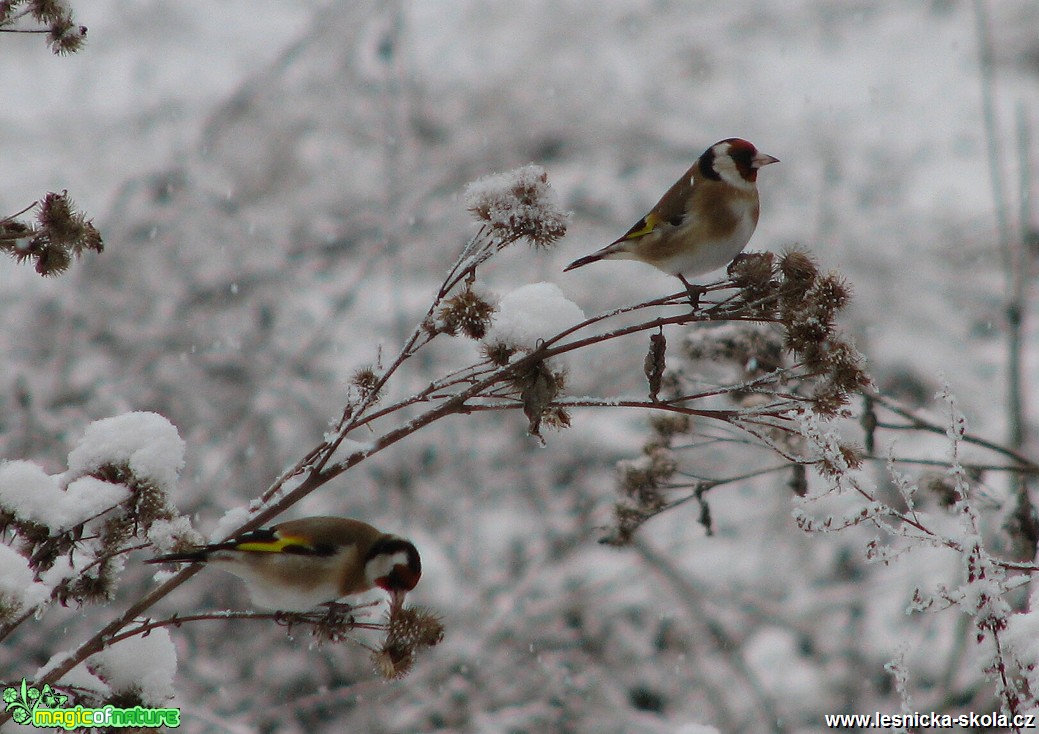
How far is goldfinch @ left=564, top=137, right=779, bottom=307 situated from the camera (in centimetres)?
317

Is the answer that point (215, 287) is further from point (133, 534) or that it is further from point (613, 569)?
point (133, 534)

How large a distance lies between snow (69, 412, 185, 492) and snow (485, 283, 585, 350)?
69 centimetres

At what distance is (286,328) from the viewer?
331 inches

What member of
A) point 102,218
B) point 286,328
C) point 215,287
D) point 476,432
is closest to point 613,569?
point 476,432

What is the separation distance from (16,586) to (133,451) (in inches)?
14.5

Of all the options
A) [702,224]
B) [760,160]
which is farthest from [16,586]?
[760,160]

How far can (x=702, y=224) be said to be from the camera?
3.19 metres

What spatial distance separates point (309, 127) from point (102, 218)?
251 centimetres

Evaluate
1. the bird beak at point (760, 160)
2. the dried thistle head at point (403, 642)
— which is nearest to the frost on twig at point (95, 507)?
the dried thistle head at point (403, 642)

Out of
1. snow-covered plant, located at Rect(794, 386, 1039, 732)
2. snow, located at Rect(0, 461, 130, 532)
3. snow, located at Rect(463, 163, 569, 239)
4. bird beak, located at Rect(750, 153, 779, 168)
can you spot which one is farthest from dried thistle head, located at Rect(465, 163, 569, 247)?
bird beak, located at Rect(750, 153, 779, 168)

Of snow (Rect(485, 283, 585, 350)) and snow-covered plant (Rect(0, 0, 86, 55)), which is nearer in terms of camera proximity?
snow-covered plant (Rect(0, 0, 86, 55))

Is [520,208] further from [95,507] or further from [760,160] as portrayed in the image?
[760,160]

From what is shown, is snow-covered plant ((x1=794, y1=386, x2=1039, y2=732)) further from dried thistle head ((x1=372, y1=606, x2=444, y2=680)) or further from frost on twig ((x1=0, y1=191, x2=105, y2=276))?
frost on twig ((x1=0, y1=191, x2=105, y2=276))

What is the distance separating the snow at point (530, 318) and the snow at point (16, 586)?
0.98m
